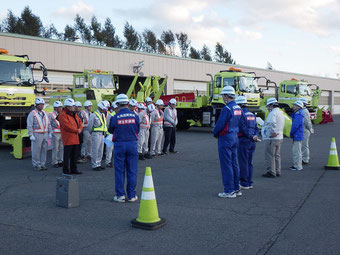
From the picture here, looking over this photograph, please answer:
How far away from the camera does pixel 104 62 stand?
2783 cm

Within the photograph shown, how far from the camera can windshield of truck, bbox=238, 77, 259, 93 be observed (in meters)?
20.1

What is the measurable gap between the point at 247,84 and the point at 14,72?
1211cm

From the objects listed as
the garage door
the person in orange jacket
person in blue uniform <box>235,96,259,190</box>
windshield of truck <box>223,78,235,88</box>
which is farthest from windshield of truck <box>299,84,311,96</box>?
the person in orange jacket

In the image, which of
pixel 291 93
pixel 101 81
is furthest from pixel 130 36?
pixel 101 81

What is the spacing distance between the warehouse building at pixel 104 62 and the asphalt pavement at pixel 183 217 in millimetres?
14610

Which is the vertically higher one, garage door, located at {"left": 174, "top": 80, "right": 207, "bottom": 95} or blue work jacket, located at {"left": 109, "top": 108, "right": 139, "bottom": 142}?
garage door, located at {"left": 174, "top": 80, "right": 207, "bottom": 95}

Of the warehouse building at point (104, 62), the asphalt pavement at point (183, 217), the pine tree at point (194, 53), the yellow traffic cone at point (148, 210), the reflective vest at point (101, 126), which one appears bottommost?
the asphalt pavement at point (183, 217)

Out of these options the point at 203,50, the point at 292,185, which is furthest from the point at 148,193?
the point at 203,50

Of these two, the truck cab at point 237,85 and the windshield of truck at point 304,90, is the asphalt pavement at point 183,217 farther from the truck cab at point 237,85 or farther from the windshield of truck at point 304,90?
the windshield of truck at point 304,90

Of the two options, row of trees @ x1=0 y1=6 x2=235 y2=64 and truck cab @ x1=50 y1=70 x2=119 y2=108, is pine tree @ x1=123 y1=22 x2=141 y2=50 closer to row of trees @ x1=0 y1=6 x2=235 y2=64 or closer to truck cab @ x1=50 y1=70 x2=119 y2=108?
row of trees @ x1=0 y1=6 x2=235 y2=64

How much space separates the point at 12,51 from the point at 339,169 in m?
19.5

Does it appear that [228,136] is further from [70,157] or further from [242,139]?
[70,157]

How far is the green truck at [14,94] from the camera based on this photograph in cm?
1316

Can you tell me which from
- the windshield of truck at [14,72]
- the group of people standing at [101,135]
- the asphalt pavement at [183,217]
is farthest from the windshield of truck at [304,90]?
the windshield of truck at [14,72]
